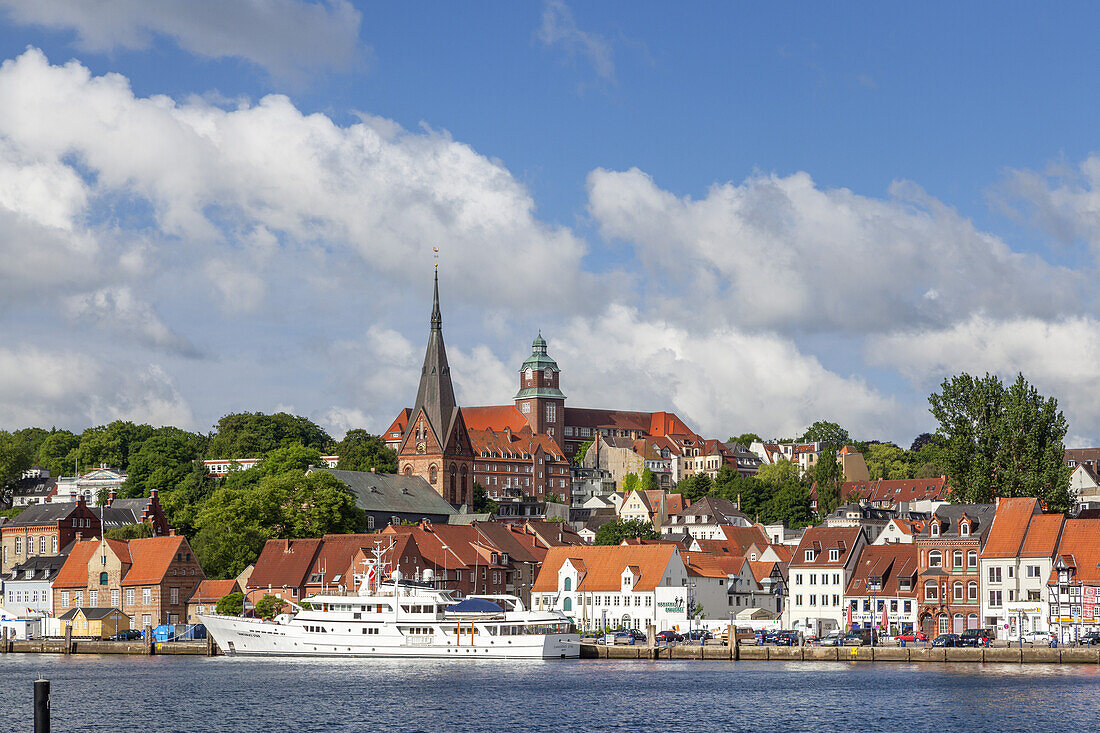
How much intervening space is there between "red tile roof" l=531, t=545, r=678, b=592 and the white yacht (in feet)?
64.7

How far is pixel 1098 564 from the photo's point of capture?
10131 centimetres

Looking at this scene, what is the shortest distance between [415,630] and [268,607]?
15.0 metres

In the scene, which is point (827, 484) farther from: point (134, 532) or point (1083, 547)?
point (1083, 547)

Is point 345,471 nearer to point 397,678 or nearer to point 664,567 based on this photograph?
point 664,567

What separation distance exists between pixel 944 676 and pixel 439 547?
189ft

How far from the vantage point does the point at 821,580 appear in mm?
120812

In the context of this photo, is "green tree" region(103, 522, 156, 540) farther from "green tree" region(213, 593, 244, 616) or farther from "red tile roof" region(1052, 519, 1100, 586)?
"red tile roof" region(1052, 519, 1100, 586)

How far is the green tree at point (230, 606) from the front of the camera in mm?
114938

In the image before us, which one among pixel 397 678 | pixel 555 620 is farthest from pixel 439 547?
pixel 397 678

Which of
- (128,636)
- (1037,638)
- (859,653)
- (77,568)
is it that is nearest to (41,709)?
(859,653)

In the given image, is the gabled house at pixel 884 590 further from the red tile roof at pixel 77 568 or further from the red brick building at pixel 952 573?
the red tile roof at pixel 77 568

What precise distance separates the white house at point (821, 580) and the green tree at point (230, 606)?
4037 cm

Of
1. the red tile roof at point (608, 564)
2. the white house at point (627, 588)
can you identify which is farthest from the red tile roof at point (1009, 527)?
the red tile roof at point (608, 564)

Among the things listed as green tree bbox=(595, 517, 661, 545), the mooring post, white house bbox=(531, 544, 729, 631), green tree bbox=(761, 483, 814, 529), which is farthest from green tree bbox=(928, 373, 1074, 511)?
the mooring post
